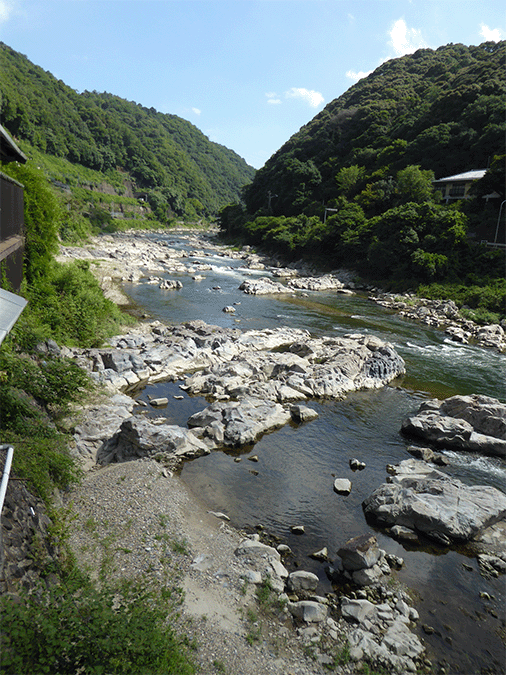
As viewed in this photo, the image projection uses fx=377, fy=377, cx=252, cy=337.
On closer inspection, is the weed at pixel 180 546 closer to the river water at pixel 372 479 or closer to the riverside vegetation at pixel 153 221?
the riverside vegetation at pixel 153 221

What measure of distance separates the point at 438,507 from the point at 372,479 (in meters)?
2.03

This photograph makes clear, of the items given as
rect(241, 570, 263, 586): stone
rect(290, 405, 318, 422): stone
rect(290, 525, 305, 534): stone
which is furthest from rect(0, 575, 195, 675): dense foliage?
rect(290, 405, 318, 422): stone

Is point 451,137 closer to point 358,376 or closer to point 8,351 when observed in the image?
point 358,376

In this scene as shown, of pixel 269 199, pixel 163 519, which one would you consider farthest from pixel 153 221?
pixel 163 519

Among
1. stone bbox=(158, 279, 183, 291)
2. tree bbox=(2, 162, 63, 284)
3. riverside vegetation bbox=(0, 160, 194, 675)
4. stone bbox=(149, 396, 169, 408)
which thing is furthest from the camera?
stone bbox=(158, 279, 183, 291)

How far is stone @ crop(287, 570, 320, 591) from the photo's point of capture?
6.91 metres

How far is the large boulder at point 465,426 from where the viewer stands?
Result: 476 inches

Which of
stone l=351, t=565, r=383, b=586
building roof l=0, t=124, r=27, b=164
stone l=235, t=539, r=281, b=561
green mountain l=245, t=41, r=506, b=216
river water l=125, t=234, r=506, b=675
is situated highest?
green mountain l=245, t=41, r=506, b=216

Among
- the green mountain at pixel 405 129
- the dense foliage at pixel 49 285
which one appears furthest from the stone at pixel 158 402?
the green mountain at pixel 405 129

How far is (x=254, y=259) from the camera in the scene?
56812mm

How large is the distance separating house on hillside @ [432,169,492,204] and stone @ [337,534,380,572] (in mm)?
47170

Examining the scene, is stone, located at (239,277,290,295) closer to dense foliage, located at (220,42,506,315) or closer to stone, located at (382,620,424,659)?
dense foliage, located at (220,42,506,315)

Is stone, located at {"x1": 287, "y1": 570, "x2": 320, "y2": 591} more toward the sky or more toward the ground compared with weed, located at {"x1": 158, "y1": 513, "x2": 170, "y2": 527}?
more toward the ground

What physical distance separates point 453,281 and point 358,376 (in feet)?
75.7
